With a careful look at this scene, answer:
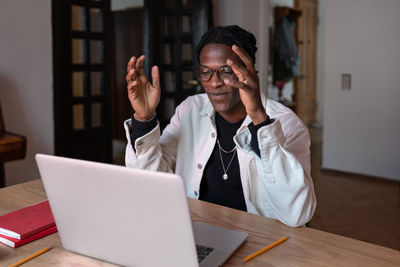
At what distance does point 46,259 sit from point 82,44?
3.02m

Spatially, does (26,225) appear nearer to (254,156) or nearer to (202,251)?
(202,251)

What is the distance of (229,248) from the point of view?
113cm

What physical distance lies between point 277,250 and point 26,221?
72cm

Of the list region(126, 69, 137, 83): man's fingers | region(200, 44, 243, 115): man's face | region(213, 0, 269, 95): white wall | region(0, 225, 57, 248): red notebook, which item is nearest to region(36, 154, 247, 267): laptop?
region(0, 225, 57, 248): red notebook

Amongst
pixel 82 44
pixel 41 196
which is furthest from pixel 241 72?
pixel 82 44

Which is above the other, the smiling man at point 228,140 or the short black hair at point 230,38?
the short black hair at point 230,38

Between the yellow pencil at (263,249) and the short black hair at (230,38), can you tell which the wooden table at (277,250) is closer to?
the yellow pencil at (263,249)

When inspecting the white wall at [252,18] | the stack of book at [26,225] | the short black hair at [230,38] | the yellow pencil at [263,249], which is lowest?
the yellow pencil at [263,249]

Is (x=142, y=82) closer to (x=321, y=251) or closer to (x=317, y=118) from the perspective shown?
(x=321, y=251)

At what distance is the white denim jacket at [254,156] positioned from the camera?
1.33 m

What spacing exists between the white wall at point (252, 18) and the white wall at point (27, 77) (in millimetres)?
1927

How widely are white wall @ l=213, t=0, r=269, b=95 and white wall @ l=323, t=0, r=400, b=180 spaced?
2.18 feet

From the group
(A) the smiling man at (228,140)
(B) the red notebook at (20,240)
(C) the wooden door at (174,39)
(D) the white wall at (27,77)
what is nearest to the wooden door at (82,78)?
(D) the white wall at (27,77)

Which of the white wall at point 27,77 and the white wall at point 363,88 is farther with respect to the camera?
the white wall at point 363,88
